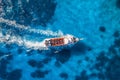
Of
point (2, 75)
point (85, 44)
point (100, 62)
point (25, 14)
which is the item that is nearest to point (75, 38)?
point (85, 44)

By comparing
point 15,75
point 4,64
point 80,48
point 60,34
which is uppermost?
point 60,34

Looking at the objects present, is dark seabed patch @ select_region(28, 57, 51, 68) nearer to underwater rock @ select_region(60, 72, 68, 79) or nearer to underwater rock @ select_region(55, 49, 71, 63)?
underwater rock @ select_region(55, 49, 71, 63)

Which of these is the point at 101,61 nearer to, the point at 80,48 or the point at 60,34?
the point at 80,48

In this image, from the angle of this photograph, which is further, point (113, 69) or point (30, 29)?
point (30, 29)

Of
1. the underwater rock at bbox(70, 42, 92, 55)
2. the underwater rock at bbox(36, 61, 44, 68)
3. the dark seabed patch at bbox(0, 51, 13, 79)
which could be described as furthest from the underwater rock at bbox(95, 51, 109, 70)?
the dark seabed patch at bbox(0, 51, 13, 79)

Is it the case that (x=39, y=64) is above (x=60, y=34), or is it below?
below

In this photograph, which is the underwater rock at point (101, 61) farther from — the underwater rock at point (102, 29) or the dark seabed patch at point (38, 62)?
the dark seabed patch at point (38, 62)

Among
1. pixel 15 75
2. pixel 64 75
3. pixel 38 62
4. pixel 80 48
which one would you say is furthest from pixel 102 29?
pixel 15 75

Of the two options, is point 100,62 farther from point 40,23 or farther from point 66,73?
point 40,23
